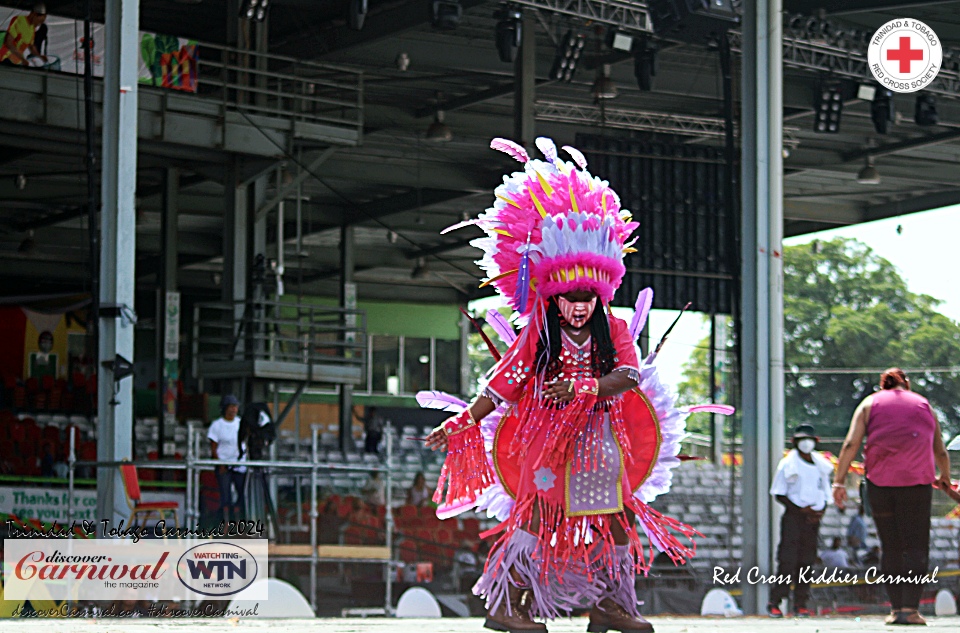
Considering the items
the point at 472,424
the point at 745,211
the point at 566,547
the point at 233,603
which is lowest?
the point at 233,603

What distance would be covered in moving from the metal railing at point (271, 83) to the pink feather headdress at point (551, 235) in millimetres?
11646

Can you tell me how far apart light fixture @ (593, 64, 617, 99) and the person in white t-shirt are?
8.55 metres

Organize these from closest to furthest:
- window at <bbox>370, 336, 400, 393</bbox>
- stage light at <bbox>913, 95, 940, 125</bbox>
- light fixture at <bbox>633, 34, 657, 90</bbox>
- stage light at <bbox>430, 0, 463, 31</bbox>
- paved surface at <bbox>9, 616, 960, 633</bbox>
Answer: paved surface at <bbox>9, 616, 960, 633</bbox>, stage light at <bbox>430, 0, 463, 31</bbox>, light fixture at <bbox>633, 34, 657, 90</bbox>, stage light at <bbox>913, 95, 940, 125</bbox>, window at <bbox>370, 336, 400, 393</bbox>

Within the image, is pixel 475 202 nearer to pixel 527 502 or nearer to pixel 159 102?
pixel 159 102

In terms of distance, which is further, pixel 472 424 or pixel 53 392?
pixel 53 392

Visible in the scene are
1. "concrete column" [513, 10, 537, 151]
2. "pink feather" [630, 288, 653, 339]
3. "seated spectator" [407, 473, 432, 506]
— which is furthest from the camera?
"concrete column" [513, 10, 537, 151]

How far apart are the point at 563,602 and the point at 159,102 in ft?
42.1

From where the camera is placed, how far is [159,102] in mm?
16828

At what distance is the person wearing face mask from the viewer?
10.5 metres

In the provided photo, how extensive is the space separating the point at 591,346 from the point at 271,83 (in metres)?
14.9

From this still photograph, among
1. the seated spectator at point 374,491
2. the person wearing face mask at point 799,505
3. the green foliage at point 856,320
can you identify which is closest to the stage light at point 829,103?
the seated spectator at point 374,491

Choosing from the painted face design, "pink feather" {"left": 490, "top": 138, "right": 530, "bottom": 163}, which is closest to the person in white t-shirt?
"pink feather" {"left": 490, "top": 138, "right": 530, "bottom": 163}

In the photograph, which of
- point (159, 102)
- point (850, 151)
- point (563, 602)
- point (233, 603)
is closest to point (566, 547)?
point (563, 602)

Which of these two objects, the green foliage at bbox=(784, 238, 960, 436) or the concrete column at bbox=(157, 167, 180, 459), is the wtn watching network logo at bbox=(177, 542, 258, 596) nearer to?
the concrete column at bbox=(157, 167, 180, 459)
